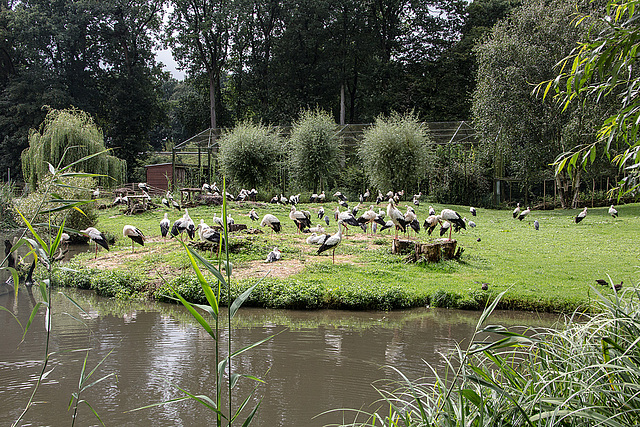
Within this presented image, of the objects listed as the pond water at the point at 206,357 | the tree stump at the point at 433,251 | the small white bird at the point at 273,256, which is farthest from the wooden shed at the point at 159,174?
the pond water at the point at 206,357

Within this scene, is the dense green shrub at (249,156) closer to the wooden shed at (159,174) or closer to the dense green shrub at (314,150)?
the dense green shrub at (314,150)

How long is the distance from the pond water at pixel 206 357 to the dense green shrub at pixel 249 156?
18.3m

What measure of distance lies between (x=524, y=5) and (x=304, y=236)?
730 inches

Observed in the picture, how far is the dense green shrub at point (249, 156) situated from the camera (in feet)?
85.8

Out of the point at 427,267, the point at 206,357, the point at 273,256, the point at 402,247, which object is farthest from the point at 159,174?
the point at 206,357

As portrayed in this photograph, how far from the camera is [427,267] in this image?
9.88 metres

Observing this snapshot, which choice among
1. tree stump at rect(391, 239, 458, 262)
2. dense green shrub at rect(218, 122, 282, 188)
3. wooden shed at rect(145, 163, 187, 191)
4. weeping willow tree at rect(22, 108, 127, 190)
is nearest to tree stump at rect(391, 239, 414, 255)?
tree stump at rect(391, 239, 458, 262)

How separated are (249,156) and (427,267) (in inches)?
709

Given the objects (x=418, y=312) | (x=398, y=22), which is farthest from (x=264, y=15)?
(x=418, y=312)

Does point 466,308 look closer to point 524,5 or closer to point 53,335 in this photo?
point 53,335

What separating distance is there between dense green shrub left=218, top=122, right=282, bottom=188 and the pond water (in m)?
18.3

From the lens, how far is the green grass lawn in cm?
791

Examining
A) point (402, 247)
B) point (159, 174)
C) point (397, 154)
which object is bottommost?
point (402, 247)

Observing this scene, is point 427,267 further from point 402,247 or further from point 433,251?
point 402,247
